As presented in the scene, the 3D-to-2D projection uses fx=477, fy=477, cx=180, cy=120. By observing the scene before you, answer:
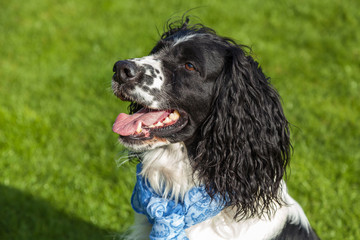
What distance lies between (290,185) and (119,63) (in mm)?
3391

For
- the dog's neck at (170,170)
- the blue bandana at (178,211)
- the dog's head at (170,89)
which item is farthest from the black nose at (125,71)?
the blue bandana at (178,211)

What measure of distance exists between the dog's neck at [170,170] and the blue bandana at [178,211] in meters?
0.06

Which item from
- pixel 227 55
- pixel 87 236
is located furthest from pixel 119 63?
pixel 87 236

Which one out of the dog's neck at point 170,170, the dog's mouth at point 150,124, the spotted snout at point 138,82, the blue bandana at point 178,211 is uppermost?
the spotted snout at point 138,82

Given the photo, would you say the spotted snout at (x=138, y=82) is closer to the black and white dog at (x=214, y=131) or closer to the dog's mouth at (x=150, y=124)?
the black and white dog at (x=214, y=131)

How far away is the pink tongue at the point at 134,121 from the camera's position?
3.64 m

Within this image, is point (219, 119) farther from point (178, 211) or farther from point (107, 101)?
point (107, 101)

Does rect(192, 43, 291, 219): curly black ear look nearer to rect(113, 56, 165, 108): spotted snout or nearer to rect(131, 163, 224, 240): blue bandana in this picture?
rect(131, 163, 224, 240): blue bandana

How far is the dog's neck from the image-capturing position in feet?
12.2

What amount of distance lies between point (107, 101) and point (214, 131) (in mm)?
4393

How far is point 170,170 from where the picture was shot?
376 centimetres

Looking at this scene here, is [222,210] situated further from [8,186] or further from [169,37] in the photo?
[8,186]

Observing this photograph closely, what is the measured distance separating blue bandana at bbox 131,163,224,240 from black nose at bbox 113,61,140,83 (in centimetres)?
96

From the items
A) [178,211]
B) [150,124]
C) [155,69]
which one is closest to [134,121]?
[150,124]
